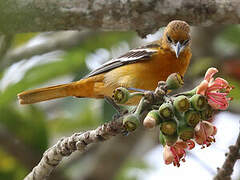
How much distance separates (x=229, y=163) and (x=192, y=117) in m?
0.89

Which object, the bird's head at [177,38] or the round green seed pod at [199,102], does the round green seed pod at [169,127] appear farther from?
the bird's head at [177,38]

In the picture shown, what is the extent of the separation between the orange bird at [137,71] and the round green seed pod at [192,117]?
1542 millimetres

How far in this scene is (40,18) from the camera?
352 cm

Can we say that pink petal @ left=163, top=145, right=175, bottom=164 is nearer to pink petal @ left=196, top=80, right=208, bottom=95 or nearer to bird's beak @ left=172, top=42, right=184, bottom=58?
pink petal @ left=196, top=80, right=208, bottom=95

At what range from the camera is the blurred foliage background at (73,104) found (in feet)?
16.2

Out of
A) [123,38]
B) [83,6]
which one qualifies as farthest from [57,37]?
[83,6]

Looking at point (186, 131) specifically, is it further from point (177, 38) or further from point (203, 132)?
point (177, 38)

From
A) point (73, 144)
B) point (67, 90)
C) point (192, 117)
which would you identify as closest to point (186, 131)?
point (192, 117)

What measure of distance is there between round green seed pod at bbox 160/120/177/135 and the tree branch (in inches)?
56.9

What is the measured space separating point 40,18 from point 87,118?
265 centimetres

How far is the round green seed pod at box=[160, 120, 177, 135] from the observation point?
2365mm

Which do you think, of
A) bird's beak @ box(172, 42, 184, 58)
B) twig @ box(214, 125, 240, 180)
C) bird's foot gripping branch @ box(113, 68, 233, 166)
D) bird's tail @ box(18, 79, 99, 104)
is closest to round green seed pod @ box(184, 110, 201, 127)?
bird's foot gripping branch @ box(113, 68, 233, 166)

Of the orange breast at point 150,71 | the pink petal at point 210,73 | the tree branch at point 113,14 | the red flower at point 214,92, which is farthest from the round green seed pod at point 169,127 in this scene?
the orange breast at point 150,71

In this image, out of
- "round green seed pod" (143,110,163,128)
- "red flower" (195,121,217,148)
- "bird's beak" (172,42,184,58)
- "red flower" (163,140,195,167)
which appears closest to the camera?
"round green seed pod" (143,110,163,128)
